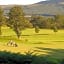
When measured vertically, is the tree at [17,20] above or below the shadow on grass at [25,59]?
below

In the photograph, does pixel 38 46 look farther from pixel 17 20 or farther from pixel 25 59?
pixel 25 59

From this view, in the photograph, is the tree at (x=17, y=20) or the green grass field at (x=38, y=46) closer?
the green grass field at (x=38, y=46)

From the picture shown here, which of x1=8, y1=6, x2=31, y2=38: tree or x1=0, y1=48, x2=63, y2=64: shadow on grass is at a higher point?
x1=0, y1=48, x2=63, y2=64: shadow on grass

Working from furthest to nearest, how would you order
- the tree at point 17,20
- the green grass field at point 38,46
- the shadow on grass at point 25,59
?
the tree at point 17,20
the green grass field at point 38,46
the shadow on grass at point 25,59

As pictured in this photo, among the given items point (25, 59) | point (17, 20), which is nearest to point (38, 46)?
point (17, 20)

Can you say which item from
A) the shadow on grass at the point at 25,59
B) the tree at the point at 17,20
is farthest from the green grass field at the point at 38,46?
the tree at the point at 17,20

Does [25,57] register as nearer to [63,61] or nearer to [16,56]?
[16,56]

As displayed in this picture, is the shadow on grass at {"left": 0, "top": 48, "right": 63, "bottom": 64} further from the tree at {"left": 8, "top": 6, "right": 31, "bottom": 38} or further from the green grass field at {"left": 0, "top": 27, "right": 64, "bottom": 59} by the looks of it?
the tree at {"left": 8, "top": 6, "right": 31, "bottom": 38}

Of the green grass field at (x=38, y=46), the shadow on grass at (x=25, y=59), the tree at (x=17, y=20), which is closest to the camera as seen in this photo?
the shadow on grass at (x=25, y=59)

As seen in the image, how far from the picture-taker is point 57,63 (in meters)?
9.59

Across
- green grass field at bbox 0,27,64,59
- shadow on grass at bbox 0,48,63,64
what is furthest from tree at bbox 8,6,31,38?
shadow on grass at bbox 0,48,63,64

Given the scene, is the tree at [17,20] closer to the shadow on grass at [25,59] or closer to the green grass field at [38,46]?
the green grass field at [38,46]

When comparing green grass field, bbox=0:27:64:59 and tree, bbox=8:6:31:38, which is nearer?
green grass field, bbox=0:27:64:59

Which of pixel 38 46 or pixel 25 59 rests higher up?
pixel 25 59
